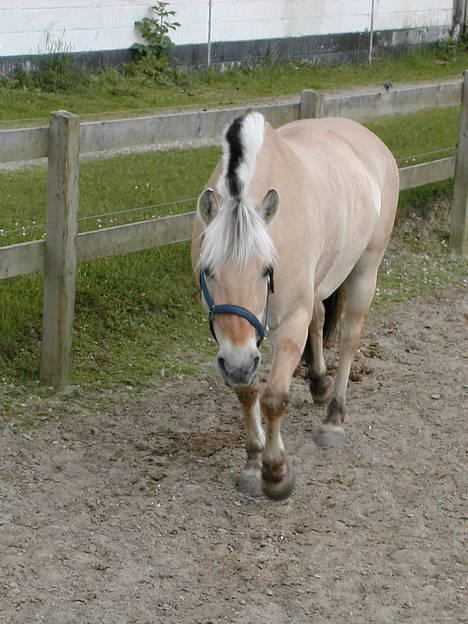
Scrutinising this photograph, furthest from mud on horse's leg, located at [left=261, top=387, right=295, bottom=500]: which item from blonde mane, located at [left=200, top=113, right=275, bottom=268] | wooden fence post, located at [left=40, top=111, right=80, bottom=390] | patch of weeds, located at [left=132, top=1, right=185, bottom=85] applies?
patch of weeds, located at [left=132, top=1, right=185, bottom=85]

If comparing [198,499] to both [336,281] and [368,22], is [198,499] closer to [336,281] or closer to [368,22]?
[336,281]

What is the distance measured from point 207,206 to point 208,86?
10532 mm

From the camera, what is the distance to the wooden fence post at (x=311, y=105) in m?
7.43

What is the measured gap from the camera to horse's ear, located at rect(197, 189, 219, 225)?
4281 mm

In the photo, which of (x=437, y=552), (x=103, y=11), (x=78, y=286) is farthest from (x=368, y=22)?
(x=437, y=552)

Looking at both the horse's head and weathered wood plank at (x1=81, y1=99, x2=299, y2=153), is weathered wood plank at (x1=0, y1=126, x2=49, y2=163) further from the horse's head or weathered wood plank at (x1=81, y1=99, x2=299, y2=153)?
the horse's head

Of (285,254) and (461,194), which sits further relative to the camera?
(461,194)

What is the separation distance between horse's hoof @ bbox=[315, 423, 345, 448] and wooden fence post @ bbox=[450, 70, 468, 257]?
3926 millimetres

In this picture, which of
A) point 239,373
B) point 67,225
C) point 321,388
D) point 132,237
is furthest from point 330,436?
point 67,225

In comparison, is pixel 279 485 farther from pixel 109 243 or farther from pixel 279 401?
pixel 109 243

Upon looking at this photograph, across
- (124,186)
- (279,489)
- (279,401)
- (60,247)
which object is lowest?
(279,489)

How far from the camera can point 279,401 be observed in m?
4.67

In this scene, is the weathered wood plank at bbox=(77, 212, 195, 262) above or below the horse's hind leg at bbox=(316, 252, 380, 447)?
above

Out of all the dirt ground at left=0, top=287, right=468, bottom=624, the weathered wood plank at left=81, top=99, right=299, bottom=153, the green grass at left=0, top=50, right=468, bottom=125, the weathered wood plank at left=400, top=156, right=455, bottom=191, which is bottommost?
the dirt ground at left=0, top=287, right=468, bottom=624
